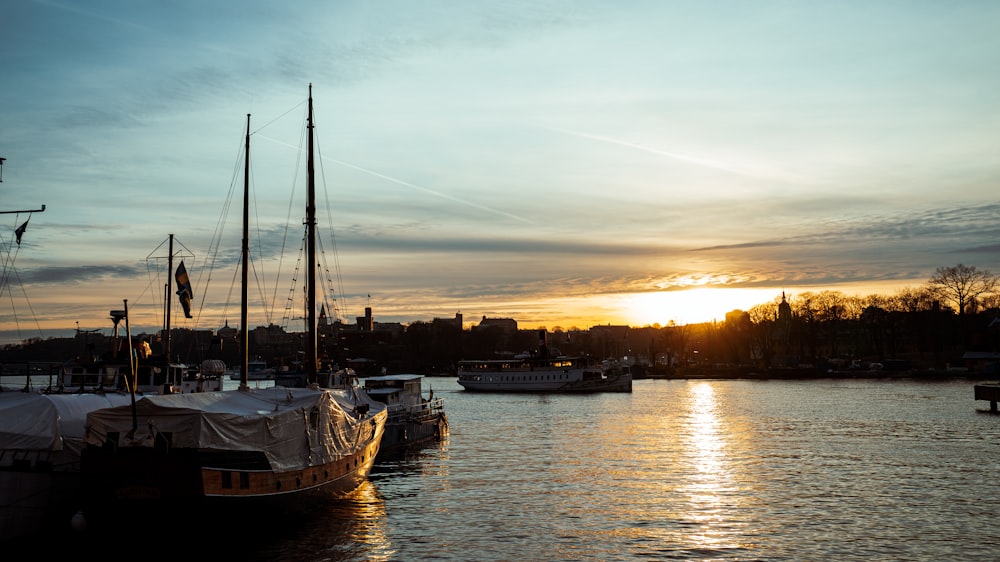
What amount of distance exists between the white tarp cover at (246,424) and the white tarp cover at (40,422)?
3644 millimetres

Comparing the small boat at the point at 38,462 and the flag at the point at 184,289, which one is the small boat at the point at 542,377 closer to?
the flag at the point at 184,289

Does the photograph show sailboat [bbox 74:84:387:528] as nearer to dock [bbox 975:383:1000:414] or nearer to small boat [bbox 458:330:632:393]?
dock [bbox 975:383:1000:414]

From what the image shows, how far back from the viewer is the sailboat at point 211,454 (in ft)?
94.0

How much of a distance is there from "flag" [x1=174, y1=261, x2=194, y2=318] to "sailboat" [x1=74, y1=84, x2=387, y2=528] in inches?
634

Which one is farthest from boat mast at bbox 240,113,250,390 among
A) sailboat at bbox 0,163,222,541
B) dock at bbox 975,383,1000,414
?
dock at bbox 975,383,1000,414

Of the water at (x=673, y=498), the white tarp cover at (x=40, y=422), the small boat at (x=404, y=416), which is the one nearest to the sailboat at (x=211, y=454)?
the water at (x=673, y=498)

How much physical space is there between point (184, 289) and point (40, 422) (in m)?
22.1

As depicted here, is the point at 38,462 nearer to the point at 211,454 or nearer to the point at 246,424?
the point at 211,454

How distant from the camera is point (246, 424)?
32.2 metres

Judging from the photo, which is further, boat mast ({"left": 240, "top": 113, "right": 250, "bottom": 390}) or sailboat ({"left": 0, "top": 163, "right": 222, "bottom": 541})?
boat mast ({"left": 240, "top": 113, "right": 250, "bottom": 390})

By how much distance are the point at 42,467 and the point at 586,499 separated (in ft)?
80.0

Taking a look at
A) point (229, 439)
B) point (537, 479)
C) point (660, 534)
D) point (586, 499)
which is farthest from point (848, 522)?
point (229, 439)

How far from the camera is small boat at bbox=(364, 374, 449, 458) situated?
63.3 m

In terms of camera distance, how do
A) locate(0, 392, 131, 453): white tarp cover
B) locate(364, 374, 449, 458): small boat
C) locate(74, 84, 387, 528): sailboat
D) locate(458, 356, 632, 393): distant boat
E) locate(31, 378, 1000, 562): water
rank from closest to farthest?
1. locate(74, 84, 387, 528): sailboat
2. locate(0, 392, 131, 453): white tarp cover
3. locate(31, 378, 1000, 562): water
4. locate(364, 374, 449, 458): small boat
5. locate(458, 356, 632, 393): distant boat
